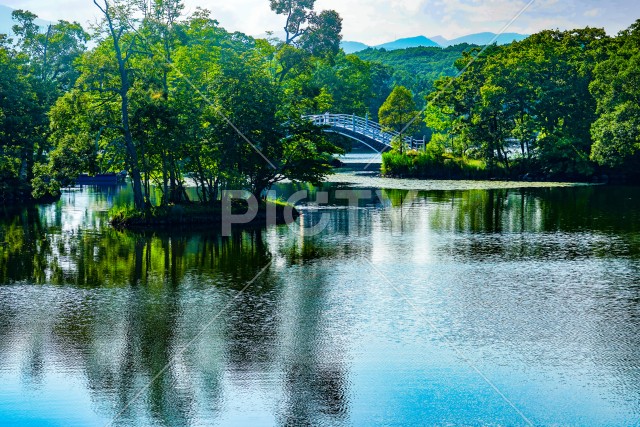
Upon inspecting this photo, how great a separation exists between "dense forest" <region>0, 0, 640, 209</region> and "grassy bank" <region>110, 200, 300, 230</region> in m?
0.66

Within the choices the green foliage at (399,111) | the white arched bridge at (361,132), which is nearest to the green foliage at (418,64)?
the green foliage at (399,111)

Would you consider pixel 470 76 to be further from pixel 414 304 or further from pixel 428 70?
pixel 428 70

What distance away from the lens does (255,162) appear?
116 ft

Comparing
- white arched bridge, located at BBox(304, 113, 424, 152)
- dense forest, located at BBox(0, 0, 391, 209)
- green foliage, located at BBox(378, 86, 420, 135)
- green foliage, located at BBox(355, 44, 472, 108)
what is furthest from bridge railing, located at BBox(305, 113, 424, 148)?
green foliage, located at BBox(355, 44, 472, 108)

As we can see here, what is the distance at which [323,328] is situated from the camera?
17.0 metres

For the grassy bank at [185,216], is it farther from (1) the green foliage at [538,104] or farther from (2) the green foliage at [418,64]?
(2) the green foliage at [418,64]

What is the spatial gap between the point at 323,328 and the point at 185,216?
1773 centimetres

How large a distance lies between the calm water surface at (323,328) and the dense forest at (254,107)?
4.71 metres

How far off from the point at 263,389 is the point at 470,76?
171 feet

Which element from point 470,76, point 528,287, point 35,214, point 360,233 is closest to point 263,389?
point 528,287

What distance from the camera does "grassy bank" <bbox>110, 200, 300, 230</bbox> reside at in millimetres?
33156

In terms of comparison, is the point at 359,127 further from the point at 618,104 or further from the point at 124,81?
the point at 124,81

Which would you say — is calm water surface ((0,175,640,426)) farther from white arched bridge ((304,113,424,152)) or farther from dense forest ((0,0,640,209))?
white arched bridge ((304,113,424,152))

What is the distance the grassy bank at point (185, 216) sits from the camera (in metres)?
33.2
